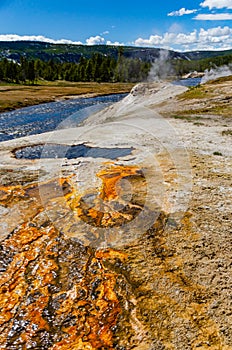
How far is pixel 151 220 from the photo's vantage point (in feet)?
34.3

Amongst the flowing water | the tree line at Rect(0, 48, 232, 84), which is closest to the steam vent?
the flowing water

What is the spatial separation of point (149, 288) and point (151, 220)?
10.4ft

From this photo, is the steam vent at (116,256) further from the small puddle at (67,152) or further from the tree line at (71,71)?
the tree line at (71,71)

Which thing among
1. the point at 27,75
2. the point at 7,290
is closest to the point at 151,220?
the point at 7,290

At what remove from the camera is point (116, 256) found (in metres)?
8.76

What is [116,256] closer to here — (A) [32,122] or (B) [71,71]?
(A) [32,122]

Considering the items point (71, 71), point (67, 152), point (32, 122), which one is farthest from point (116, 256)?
point (71, 71)

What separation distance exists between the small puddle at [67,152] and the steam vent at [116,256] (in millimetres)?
2176

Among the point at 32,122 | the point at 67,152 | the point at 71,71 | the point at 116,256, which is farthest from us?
the point at 71,71

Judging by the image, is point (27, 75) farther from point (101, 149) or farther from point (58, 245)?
point (58, 245)

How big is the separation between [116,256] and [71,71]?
14119 cm

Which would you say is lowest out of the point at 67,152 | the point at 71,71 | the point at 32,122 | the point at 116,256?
the point at 32,122

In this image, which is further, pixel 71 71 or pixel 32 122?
pixel 71 71

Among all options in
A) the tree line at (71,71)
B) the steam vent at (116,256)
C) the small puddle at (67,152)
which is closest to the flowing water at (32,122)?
the small puddle at (67,152)
